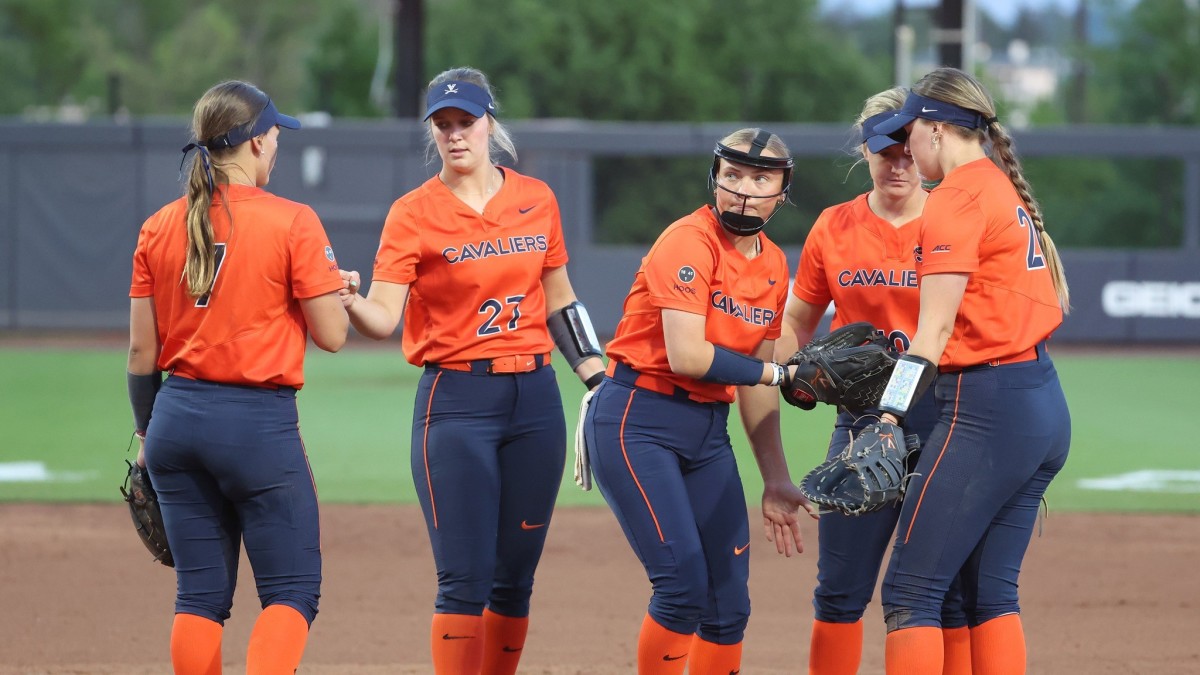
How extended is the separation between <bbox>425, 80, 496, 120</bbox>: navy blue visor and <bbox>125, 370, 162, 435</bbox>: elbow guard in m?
1.13

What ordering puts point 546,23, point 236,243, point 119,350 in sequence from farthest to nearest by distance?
point 546,23
point 119,350
point 236,243

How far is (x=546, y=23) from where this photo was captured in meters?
34.3

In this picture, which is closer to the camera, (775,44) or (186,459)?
(186,459)

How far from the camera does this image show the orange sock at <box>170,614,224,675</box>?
12.4ft

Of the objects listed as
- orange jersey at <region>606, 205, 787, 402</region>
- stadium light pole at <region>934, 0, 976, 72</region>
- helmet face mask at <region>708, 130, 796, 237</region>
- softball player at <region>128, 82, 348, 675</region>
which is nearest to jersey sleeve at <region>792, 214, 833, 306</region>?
orange jersey at <region>606, 205, 787, 402</region>

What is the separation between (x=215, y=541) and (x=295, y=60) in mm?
60931

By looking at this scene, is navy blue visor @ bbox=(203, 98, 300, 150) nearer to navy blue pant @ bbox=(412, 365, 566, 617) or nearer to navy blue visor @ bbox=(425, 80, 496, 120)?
navy blue visor @ bbox=(425, 80, 496, 120)

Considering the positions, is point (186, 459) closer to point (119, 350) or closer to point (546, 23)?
point (119, 350)

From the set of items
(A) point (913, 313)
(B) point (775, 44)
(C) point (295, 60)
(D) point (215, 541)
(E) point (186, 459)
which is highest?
(C) point (295, 60)

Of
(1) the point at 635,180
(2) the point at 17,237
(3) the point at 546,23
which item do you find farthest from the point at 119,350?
(3) the point at 546,23

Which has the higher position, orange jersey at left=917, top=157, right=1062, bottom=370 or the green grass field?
orange jersey at left=917, top=157, right=1062, bottom=370

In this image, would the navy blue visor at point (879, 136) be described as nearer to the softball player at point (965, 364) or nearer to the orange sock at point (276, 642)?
the softball player at point (965, 364)

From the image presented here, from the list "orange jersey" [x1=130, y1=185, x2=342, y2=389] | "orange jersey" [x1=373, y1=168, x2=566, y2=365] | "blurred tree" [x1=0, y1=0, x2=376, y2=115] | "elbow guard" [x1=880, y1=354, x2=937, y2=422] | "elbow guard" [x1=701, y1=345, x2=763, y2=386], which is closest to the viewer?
"elbow guard" [x1=880, y1=354, x2=937, y2=422]

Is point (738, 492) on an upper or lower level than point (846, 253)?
lower
